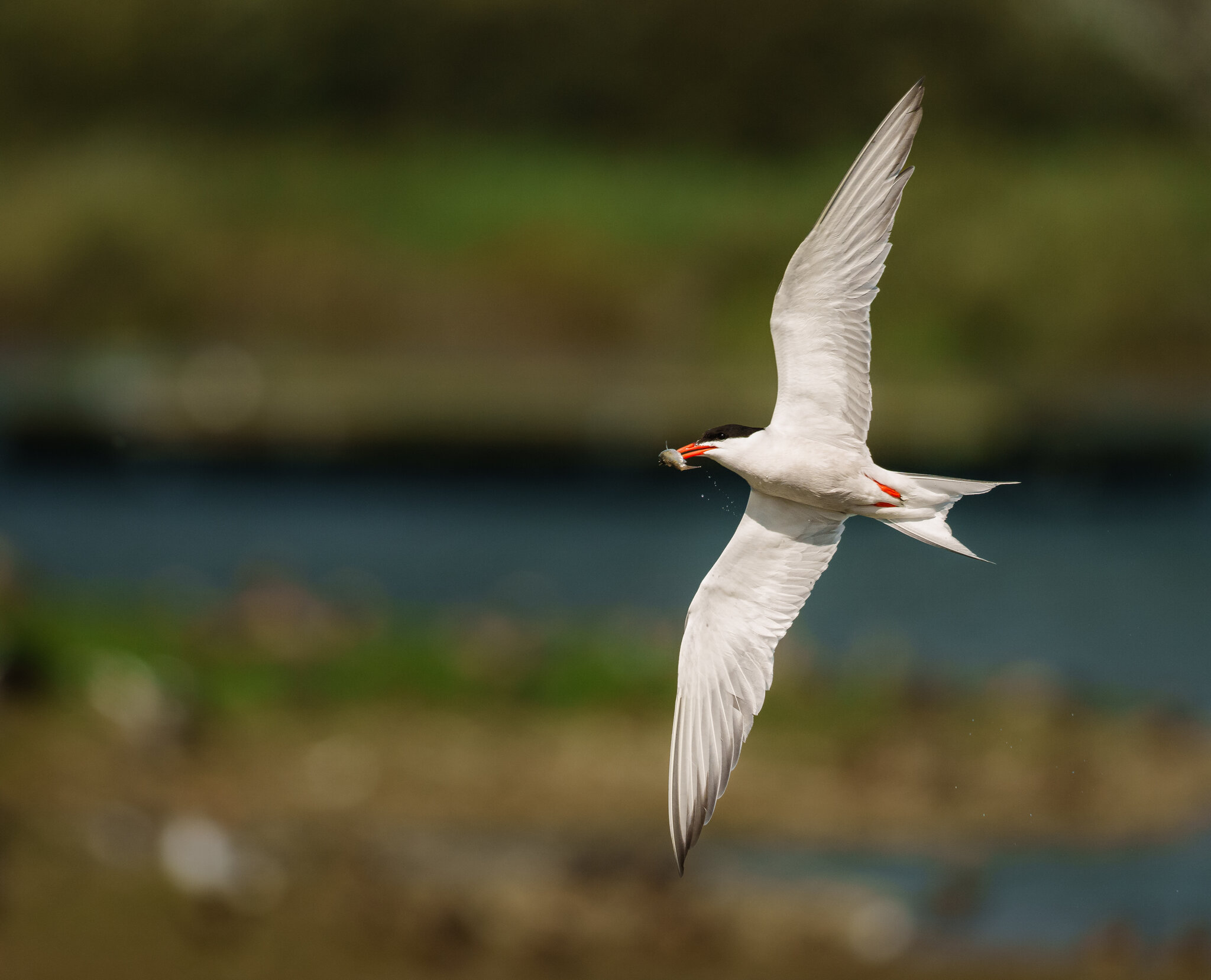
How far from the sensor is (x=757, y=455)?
6258 millimetres

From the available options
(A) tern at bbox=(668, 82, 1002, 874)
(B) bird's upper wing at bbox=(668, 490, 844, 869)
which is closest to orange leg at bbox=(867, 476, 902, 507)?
(A) tern at bbox=(668, 82, 1002, 874)

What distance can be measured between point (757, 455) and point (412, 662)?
9935 millimetres

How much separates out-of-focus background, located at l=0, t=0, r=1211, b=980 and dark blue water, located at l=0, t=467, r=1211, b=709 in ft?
0.38

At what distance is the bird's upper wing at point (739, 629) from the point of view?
256 inches

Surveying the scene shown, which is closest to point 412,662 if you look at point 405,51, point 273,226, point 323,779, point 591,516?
point 323,779

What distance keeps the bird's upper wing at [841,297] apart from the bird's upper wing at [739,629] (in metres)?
0.40

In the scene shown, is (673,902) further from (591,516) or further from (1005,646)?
(591,516)

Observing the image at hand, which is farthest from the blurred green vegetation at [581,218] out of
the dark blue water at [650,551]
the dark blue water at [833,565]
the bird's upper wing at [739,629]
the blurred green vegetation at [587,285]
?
the bird's upper wing at [739,629]

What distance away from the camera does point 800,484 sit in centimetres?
625

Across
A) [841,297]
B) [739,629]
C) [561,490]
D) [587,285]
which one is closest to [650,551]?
[561,490]

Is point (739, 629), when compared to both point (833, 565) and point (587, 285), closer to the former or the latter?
point (833, 565)

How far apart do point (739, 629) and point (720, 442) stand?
815mm

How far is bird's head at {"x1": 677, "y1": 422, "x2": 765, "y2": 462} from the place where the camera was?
246 inches

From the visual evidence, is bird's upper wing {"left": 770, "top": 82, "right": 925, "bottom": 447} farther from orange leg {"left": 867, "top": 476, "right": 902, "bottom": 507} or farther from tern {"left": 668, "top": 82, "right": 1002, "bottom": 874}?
orange leg {"left": 867, "top": 476, "right": 902, "bottom": 507}
